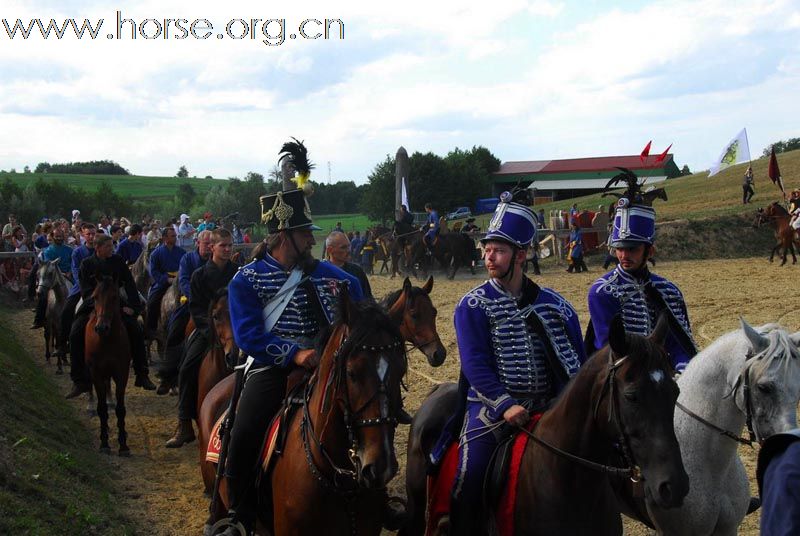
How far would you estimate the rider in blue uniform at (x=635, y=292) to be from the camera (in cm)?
535

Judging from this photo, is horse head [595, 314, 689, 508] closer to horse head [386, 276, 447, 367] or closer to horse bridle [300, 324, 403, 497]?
horse bridle [300, 324, 403, 497]

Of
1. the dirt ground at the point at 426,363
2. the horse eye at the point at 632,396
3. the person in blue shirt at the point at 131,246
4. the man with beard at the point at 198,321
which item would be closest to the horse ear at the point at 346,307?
the horse eye at the point at 632,396

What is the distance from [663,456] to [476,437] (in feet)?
3.83

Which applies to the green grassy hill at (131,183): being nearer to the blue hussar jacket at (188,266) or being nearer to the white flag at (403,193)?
the white flag at (403,193)

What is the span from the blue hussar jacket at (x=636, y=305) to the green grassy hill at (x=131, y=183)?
84.4 metres

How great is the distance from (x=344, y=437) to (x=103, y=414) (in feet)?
21.8

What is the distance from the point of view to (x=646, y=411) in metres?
3.54

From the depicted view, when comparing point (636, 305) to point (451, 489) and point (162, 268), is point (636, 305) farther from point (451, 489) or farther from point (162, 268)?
point (162, 268)

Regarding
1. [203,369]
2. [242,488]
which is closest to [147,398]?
[203,369]

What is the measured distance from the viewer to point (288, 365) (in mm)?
5051

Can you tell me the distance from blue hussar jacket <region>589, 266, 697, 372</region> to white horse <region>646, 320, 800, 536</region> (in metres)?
0.32

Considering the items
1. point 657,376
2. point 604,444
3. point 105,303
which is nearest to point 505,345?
point 604,444

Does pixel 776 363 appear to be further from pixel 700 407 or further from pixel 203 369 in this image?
pixel 203 369

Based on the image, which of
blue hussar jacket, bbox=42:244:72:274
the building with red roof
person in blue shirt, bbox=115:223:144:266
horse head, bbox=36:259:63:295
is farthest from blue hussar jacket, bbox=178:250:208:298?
the building with red roof
